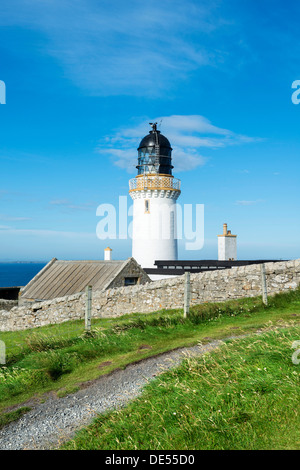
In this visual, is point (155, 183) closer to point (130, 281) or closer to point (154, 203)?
point (154, 203)

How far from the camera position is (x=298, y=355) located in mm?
6785

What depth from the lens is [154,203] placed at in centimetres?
3459

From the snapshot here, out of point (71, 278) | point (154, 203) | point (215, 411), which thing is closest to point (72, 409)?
point (215, 411)

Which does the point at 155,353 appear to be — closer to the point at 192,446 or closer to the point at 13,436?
the point at 13,436

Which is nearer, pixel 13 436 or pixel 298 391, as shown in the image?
pixel 298 391

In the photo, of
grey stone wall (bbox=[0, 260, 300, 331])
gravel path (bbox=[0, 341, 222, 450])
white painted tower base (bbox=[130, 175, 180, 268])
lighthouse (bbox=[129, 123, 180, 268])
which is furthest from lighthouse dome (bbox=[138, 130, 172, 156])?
gravel path (bbox=[0, 341, 222, 450])

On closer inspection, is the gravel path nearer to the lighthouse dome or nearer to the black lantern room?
the black lantern room

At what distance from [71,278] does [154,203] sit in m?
Answer: 13.4

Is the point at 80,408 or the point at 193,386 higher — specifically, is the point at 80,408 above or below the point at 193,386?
below

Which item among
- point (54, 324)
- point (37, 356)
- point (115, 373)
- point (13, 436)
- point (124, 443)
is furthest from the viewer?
point (54, 324)

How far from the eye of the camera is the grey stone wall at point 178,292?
15.9 metres

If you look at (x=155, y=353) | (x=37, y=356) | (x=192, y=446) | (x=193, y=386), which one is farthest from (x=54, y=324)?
(x=192, y=446)

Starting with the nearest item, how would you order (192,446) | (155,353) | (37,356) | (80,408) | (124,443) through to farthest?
(192,446) → (124,443) → (80,408) → (155,353) → (37,356)
